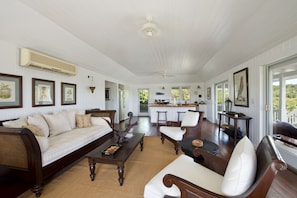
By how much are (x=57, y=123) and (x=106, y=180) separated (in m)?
1.75

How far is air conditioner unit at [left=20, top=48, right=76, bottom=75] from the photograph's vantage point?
269cm

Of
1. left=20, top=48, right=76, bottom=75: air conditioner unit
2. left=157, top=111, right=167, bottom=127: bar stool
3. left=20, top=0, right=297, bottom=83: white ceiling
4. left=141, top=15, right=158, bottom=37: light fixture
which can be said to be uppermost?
left=20, top=0, right=297, bottom=83: white ceiling

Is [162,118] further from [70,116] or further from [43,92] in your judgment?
[43,92]

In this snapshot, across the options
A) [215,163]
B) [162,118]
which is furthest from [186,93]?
[215,163]

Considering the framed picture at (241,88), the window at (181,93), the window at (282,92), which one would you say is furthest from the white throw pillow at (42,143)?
the window at (181,93)

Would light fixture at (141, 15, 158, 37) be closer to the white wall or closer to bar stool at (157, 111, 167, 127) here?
the white wall

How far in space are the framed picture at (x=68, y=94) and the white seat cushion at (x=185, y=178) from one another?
3540mm

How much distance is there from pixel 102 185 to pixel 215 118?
644 centimetres

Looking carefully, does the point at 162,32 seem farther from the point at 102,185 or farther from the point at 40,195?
the point at 40,195

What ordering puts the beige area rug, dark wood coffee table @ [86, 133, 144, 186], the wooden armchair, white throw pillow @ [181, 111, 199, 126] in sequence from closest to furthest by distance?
the wooden armchair, the beige area rug, dark wood coffee table @ [86, 133, 144, 186], white throw pillow @ [181, 111, 199, 126]

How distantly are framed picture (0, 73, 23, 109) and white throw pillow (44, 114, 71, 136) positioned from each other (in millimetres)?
568

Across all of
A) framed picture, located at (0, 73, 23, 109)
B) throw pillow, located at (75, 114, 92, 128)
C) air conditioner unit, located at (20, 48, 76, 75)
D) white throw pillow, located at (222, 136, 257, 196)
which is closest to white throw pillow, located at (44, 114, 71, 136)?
throw pillow, located at (75, 114, 92, 128)

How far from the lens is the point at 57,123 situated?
3.02 metres

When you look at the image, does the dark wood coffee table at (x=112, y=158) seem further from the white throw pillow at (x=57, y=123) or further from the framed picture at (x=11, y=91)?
the framed picture at (x=11, y=91)
